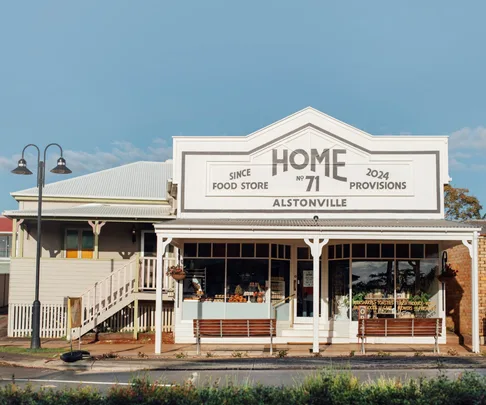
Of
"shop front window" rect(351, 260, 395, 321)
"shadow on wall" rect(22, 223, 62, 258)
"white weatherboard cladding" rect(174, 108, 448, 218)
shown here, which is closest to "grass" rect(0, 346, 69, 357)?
"white weatherboard cladding" rect(174, 108, 448, 218)

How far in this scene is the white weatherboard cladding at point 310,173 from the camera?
63.6 feet

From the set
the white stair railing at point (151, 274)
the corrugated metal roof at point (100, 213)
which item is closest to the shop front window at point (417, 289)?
the white stair railing at point (151, 274)

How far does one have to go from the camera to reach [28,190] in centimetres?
2550

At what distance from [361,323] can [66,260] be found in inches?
437

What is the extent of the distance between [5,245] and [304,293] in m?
25.3

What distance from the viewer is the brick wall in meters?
18.6

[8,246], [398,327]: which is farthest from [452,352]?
[8,246]

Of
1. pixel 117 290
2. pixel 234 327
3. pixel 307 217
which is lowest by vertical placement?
pixel 234 327

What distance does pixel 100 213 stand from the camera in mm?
22359

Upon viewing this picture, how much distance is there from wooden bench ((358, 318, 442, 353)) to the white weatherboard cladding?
146 inches

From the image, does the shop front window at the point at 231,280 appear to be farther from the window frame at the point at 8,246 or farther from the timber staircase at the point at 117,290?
the window frame at the point at 8,246

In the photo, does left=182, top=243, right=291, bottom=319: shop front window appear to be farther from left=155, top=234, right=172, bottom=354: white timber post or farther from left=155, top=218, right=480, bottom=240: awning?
left=155, top=234, right=172, bottom=354: white timber post

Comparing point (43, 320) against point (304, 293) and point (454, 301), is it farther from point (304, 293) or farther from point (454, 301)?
point (454, 301)

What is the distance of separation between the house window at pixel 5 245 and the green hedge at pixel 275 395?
32120 mm
